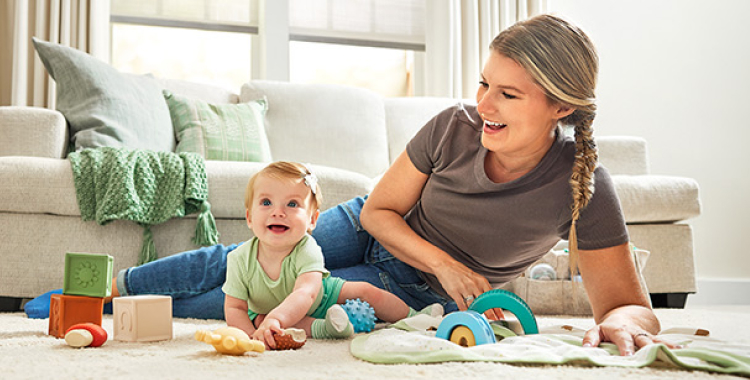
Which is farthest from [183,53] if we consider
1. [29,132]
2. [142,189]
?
[142,189]

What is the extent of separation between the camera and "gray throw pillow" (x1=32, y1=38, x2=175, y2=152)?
7.55 feet

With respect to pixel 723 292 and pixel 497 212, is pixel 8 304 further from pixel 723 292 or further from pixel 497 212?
pixel 723 292

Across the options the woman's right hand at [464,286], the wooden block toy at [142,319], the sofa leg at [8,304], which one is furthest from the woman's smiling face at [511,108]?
the sofa leg at [8,304]

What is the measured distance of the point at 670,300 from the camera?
242 centimetres

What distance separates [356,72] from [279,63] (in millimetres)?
592

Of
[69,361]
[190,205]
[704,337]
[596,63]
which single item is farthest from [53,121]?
[704,337]

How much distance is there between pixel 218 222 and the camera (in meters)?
2.04

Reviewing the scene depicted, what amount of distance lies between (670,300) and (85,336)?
2066 mm

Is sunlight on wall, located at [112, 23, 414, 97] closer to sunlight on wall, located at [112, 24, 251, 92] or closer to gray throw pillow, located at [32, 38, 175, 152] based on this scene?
sunlight on wall, located at [112, 24, 251, 92]

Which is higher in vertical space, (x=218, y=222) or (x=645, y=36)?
(x=645, y=36)

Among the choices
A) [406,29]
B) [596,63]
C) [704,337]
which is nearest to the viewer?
[704,337]

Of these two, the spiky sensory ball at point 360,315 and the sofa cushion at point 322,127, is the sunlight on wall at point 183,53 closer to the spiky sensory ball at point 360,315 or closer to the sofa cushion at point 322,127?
the sofa cushion at point 322,127

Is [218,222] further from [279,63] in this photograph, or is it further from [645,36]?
[645,36]

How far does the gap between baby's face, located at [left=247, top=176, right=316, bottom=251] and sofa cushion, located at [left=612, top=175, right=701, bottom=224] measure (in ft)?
4.70
